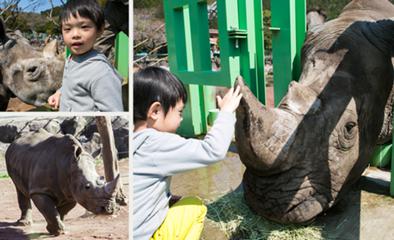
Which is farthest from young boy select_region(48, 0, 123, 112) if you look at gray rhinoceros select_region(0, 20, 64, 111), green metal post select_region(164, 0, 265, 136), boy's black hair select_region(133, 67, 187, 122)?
green metal post select_region(164, 0, 265, 136)

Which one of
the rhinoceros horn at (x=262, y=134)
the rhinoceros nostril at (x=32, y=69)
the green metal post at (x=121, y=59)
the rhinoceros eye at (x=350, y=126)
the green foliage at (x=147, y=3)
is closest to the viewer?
the rhinoceros horn at (x=262, y=134)

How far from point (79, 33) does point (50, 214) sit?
0.64 m

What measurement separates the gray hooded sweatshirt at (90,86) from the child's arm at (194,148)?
0.24 metres

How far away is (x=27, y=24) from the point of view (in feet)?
8.02

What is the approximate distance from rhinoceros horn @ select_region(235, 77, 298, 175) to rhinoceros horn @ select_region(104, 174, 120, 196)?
800mm

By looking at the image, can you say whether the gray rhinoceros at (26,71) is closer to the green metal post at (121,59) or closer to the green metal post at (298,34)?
the green metal post at (121,59)

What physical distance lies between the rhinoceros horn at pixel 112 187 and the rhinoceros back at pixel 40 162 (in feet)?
0.39

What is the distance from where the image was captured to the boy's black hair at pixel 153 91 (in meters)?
1.81

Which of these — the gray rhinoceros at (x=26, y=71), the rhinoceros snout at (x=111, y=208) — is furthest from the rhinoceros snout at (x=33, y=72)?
the rhinoceros snout at (x=111, y=208)

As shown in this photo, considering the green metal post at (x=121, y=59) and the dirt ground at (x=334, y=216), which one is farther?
the green metal post at (x=121, y=59)

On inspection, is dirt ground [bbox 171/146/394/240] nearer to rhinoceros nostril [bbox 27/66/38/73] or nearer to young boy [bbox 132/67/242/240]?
young boy [bbox 132/67/242/240]

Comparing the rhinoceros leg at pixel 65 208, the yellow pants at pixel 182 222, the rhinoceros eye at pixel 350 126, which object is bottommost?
the yellow pants at pixel 182 222

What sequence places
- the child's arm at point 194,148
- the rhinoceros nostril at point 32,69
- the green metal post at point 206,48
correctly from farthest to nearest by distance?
the green metal post at point 206,48 → the rhinoceros nostril at point 32,69 → the child's arm at point 194,148

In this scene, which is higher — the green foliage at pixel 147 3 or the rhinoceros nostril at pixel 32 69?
the green foliage at pixel 147 3
